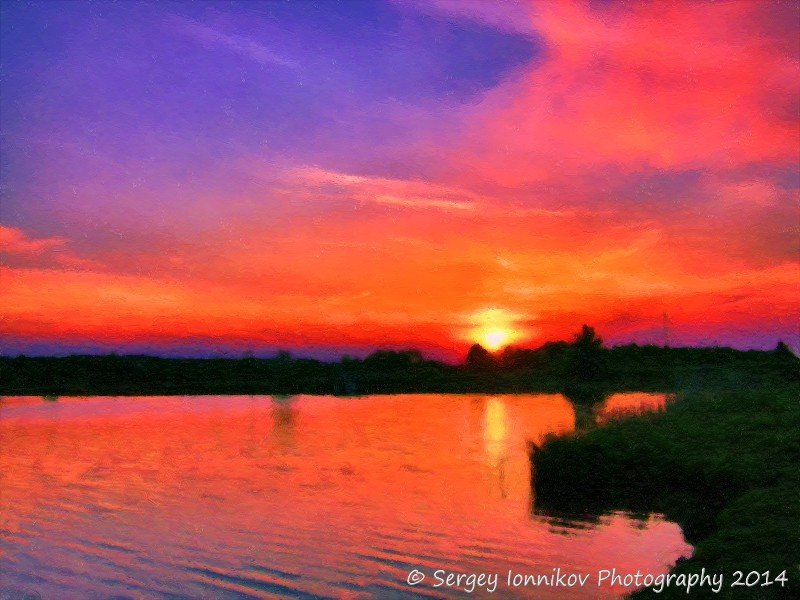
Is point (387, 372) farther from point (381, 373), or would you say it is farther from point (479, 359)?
point (479, 359)

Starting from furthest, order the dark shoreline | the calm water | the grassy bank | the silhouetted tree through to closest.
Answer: the silhouetted tree
the dark shoreline
the calm water
the grassy bank

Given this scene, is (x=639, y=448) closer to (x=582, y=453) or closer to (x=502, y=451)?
(x=582, y=453)

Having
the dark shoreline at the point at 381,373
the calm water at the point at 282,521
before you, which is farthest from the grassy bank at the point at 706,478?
the dark shoreline at the point at 381,373

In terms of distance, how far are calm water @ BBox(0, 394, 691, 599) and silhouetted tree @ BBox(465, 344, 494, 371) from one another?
134m

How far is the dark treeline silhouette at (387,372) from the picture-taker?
140125 mm


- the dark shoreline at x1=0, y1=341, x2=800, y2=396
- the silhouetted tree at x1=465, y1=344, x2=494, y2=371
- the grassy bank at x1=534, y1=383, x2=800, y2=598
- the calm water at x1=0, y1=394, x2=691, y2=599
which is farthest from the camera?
the silhouetted tree at x1=465, y1=344, x2=494, y2=371

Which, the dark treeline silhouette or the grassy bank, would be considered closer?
the grassy bank

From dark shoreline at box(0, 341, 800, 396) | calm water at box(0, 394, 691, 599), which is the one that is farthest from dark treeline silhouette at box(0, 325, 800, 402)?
Answer: calm water at box(0, 394, 691, 599)

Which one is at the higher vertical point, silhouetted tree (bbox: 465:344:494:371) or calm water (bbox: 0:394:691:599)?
silhouetted tree (bbox: 465:344:494:371)

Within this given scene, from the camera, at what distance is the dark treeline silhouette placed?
140125mm

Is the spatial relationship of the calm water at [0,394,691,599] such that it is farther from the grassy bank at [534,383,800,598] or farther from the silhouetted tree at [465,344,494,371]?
the silhouetted tree at [465,344,494,371]

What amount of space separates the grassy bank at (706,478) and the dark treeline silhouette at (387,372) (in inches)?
3493

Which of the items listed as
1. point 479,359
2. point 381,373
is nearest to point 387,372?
point 381,373

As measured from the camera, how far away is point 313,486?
3328 cm
